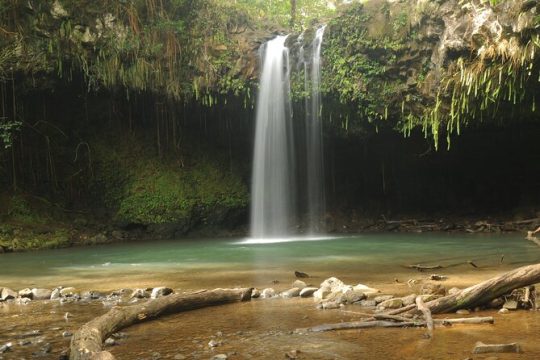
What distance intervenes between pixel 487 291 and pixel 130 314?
3.20 m

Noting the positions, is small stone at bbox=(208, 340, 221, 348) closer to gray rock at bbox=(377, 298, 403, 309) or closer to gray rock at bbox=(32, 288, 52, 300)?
gray rock at bbox=(377, 298, 403, 309)

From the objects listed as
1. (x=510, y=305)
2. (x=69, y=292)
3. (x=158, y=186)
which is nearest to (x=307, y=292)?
(x=510, y=305)

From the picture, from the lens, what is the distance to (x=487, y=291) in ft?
14.7

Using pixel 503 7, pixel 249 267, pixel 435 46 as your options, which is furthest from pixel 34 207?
pixel 503 7

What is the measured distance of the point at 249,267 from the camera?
875 centimetres

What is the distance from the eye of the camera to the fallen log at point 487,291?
14.4 ft

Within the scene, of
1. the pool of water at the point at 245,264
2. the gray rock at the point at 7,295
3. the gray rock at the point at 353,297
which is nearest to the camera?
the gray rock at the point at 353,297

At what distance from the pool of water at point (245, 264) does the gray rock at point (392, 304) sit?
1.85 m

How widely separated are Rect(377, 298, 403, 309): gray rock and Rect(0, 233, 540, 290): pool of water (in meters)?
1.85

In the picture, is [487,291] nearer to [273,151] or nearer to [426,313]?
[426,313]

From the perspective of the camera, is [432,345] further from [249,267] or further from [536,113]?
[536,113]

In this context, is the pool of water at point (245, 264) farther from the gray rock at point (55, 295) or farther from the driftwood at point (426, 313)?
the driftwood at point (426, 313)

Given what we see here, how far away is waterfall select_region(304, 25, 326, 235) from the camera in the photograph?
16094mm

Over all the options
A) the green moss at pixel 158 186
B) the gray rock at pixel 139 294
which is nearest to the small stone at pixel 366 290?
the gray rock at pixel 139 294
